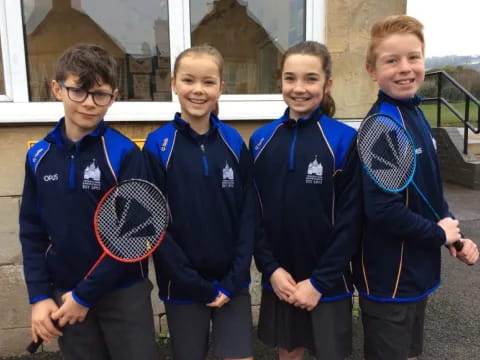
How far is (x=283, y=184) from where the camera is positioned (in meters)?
2.23

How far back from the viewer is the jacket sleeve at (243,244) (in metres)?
2.19

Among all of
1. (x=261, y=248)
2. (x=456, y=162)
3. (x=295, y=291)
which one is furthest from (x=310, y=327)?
(x=456, y=162)

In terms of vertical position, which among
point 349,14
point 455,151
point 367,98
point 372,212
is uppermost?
point 349,14

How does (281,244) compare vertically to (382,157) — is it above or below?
below

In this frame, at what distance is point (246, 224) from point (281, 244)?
0.22 m

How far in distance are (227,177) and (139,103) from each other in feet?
5.03

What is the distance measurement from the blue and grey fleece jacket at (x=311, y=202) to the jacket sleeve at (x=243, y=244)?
8cm

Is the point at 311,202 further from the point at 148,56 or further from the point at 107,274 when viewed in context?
the point at 148,56

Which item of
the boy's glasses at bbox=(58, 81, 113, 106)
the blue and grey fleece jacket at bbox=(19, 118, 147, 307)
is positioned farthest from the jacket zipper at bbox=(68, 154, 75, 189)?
the boy's glasses at bbox=(58, 81, 113, 106)

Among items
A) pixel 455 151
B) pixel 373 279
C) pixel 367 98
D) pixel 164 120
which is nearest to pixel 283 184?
pixel 373 279

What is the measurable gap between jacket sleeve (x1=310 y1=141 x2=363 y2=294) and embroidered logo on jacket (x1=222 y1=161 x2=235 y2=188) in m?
0.51

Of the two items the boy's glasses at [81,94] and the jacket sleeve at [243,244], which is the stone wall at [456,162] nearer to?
the jacket sleeve at [243,244]

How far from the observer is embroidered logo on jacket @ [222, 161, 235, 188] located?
2.19 metres

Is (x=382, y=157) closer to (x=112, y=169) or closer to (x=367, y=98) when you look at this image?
(x=112, y=169)
